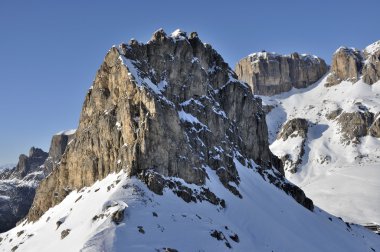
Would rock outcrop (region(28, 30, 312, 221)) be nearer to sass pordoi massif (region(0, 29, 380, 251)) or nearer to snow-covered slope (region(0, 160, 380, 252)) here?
sass pordoi massif (region(0, 29, 380, 251))

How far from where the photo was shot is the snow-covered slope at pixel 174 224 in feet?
222

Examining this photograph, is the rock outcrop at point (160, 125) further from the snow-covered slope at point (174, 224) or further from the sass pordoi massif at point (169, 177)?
the snow-covered slope at point (174, 224)

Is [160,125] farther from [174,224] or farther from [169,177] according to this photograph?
[174,224]

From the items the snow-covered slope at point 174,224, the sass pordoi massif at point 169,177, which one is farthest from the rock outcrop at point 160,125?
the snow-covered slope at point 174,224

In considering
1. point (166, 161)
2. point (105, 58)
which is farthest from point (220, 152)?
point (105, 58)

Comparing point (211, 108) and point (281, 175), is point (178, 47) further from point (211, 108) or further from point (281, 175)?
point (281, 175)

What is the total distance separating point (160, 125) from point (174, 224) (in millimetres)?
20996

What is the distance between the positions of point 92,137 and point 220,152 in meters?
24.6

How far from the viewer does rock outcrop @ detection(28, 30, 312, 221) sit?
8862cm

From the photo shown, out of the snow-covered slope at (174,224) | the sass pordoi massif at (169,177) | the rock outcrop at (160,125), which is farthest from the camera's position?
the rock outcrop at (160,125)

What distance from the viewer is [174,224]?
73500 millimetres

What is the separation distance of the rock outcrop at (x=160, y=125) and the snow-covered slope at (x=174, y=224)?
2765 mm

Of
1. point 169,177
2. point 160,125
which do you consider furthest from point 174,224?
point 160,125

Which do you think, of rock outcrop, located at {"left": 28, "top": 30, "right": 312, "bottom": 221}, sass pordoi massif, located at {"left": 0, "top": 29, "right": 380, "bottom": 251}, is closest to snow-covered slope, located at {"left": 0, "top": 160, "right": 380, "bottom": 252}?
sass pordoi massif, located at {"left": 0, "top": 29, "right": 380, "bottom": 251}
